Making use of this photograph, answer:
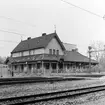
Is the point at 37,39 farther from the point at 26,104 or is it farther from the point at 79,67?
the point at 26,104

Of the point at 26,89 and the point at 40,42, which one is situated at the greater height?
the point at 40,42

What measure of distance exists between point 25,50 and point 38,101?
128ft

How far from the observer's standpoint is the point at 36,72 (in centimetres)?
3891

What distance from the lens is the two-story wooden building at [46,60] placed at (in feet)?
128

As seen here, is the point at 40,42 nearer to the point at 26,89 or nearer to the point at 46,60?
the point at 46,60

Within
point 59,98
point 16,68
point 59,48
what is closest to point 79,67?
point 59,48

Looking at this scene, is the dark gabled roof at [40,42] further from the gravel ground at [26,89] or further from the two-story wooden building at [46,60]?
the gravel ground at [26,89]

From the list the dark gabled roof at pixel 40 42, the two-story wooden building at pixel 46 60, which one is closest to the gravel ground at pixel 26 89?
the two-story wooden building at pixel 46 60

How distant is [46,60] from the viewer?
38.0m

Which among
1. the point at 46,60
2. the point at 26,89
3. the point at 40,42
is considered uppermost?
the point at 40,42

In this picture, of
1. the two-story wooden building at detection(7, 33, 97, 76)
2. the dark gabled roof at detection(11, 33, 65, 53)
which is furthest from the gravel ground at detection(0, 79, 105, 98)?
the dark gabled roof at detection(11, 33, 65, 53)

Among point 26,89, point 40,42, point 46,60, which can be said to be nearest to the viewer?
point 26,89

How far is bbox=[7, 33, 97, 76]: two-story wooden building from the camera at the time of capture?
3897cm

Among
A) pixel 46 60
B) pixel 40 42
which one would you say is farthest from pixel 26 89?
pixel 40 42
